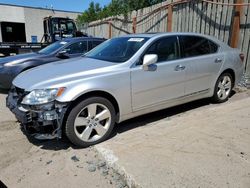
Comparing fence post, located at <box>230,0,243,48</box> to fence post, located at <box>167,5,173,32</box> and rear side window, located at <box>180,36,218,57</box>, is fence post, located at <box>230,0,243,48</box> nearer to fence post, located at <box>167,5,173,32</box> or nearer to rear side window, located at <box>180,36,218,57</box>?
rear side window, located at <box>180,36,218,57</box>

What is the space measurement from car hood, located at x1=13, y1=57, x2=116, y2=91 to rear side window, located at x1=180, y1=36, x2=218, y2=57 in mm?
1629

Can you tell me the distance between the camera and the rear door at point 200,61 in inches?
186

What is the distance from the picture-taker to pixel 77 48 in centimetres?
775

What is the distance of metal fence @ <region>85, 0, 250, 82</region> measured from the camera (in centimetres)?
649

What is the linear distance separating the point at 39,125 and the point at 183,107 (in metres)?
3.13

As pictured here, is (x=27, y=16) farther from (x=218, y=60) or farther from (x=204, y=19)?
(x=218, y=60)

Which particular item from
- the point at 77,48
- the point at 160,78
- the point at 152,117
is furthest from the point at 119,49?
the point at 77,48

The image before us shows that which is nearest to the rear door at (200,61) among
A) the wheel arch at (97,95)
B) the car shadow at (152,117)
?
the car shadow at (152,117)

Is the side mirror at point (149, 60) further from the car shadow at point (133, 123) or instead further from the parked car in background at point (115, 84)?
the car shadow at point (133, 123)

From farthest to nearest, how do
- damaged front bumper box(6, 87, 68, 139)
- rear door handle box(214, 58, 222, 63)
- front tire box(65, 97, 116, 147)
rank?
rear door handle box(214, 58, 222, 63), front tire box(65, 97, 116, 147), damaged front bumper box(6, 87, 68, 139)

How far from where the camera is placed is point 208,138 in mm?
3584

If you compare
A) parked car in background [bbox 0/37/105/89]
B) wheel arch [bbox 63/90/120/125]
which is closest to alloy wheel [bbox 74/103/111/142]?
wheel arch [bbox 63/90/120/125]

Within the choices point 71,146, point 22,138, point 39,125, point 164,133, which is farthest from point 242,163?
point 22,138

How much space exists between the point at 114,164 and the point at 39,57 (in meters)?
4.90
